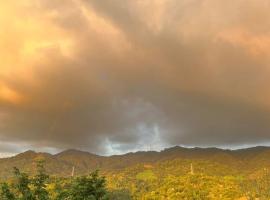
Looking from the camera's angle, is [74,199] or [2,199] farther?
[74,199]

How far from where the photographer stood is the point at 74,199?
43.2 meters

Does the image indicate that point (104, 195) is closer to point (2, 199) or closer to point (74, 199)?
point (74, 199)

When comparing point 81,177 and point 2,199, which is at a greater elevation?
point 81,177

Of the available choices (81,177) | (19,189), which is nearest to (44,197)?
(19,189)

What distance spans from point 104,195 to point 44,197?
7.74 m

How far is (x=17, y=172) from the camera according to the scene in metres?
38.9

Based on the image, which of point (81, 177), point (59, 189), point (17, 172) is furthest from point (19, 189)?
point (81, 177)

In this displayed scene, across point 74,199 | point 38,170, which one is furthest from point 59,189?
point 38,170

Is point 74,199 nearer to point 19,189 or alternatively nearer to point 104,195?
point 104,195

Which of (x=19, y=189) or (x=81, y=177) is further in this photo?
(x=81, y=177)

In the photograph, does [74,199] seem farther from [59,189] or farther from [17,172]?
[17,172]

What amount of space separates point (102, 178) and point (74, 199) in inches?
160

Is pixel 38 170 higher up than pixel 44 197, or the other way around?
pixel 38 170

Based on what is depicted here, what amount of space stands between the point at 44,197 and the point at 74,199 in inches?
194
